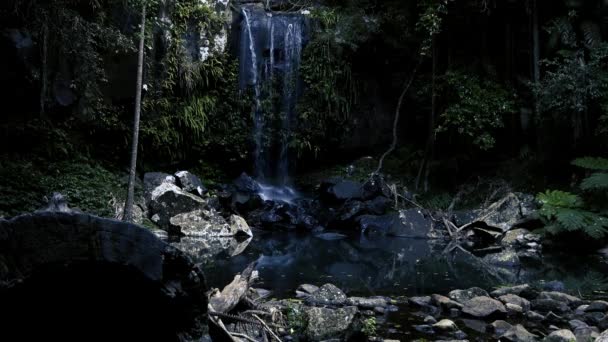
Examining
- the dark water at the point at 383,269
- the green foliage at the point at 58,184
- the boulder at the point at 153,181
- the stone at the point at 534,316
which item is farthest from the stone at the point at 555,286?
the boulder at the point at 153,181

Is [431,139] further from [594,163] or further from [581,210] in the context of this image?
[581,210]

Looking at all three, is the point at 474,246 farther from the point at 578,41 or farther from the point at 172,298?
the point at 172,298

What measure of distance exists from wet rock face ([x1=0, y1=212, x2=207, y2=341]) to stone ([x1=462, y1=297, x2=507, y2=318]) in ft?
10.9

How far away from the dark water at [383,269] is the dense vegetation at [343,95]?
8.05 feet

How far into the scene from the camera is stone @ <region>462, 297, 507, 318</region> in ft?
17.6

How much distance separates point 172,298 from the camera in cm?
284

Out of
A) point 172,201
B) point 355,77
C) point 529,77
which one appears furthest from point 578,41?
point 172,201

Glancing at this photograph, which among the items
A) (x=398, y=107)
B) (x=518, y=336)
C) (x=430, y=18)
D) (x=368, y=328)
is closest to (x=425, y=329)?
(x=368, y=328)

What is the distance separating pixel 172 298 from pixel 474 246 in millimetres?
9413

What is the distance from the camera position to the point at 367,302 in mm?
5820

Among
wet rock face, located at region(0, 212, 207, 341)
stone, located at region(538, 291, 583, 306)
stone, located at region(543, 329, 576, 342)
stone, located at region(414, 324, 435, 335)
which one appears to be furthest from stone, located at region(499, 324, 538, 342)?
wet rock face, located at region(0, 212, 207, 341)

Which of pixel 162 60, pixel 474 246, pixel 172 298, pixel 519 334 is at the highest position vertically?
pixel 162 60

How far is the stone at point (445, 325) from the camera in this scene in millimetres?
4922

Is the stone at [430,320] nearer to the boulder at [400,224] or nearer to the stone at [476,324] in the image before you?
the stone at [476,324]
